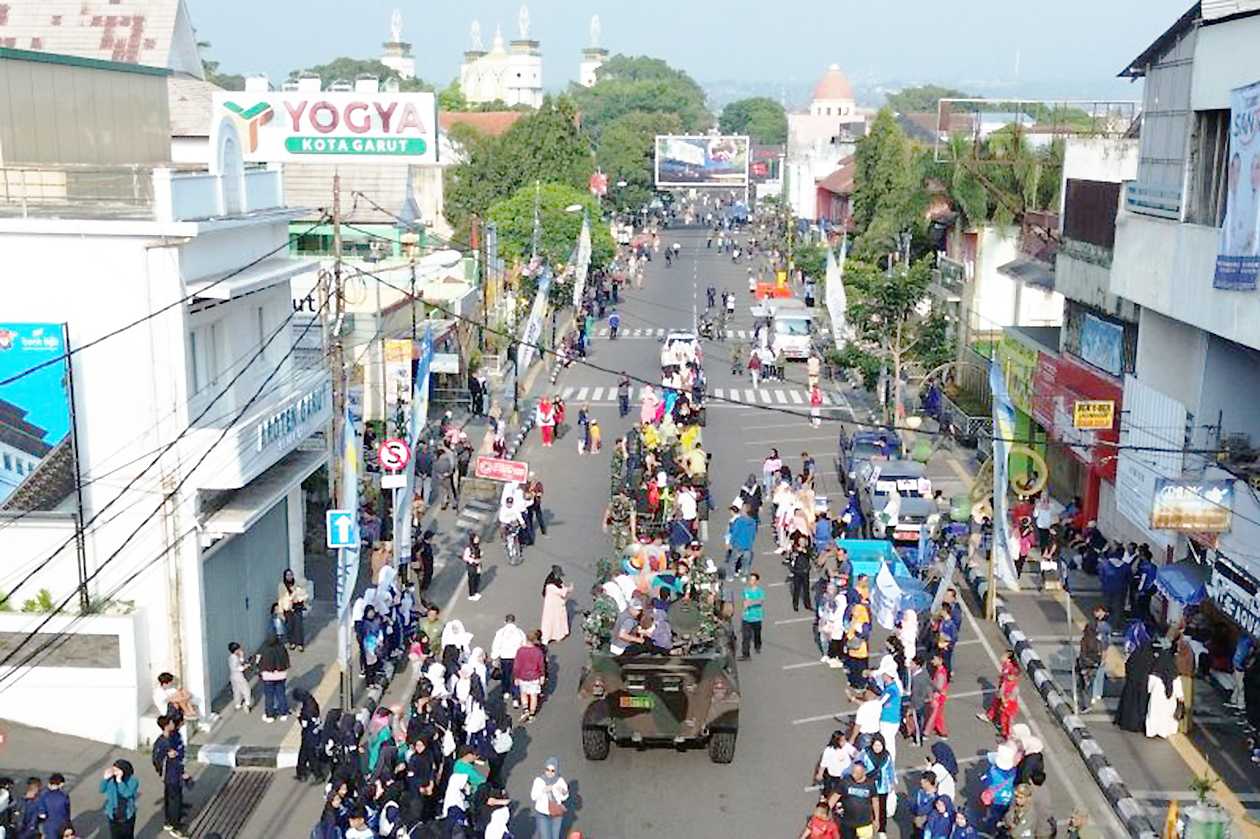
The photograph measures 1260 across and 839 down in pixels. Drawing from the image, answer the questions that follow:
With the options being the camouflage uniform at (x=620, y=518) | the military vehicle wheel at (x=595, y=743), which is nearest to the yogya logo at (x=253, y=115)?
the camouflage uniform at (x=620, y=518)

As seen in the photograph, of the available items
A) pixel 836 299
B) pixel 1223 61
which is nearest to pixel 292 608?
pixel 1223 61

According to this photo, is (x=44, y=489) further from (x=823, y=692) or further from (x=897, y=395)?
(x=897, y=395)

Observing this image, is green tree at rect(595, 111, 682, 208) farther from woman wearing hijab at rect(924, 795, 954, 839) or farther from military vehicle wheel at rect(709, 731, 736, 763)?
woman wearing hijab at rect(924, 795, 954, 839)

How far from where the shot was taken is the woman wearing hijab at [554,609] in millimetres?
21328

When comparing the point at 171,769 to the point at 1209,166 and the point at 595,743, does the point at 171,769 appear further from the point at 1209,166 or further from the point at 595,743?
the point at 1209,166

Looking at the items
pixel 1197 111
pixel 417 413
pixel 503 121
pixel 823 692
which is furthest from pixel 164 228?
pixel 503 121

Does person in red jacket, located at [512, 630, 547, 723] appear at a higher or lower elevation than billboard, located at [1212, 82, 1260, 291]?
lower

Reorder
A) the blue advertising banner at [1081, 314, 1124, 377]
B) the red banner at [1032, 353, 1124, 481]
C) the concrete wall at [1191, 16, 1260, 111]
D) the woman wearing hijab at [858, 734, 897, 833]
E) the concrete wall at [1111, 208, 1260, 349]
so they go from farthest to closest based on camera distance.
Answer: the blue advertising banner at [1081, 314, 1124, 377]
the red banner at [1032, 353, 1124, 481]
the concrete wall at [1191, 16, 1260, 111]
the concrete wall at [1111, 208, 1260, 349]
the woman wearing hijab at [858, 734, 897, 833]

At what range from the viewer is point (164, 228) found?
687 inches

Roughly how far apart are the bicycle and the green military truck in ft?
30.2

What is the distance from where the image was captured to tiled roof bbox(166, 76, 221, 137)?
47394 mm

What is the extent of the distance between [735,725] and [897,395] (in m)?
21.4

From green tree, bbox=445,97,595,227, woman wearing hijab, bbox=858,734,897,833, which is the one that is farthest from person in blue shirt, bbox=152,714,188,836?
green tree, bbox=445,97,595,227

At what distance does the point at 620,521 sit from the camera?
27.1 metres
